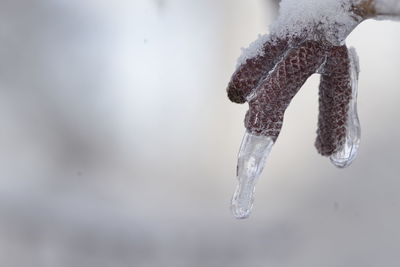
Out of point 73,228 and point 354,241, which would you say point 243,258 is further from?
point 73,228

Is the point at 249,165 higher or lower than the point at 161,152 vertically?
higher

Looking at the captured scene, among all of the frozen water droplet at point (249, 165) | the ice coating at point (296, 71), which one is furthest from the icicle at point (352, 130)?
the frozen water droplet at point (249, 165)

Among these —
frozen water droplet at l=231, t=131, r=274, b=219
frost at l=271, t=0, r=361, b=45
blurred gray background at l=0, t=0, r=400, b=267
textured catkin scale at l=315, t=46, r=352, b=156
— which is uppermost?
frost at l=271, t=0, r=361, b=45

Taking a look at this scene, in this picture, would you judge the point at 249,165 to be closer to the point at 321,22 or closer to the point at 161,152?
the point at 321,22

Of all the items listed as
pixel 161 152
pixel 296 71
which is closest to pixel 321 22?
pixel 296 71

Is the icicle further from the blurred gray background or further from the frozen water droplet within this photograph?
the blurred gray background

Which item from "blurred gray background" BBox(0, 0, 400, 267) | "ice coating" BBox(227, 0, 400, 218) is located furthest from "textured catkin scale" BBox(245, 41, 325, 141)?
"blurred gray background" BBox(0, 0, 400, 267)
